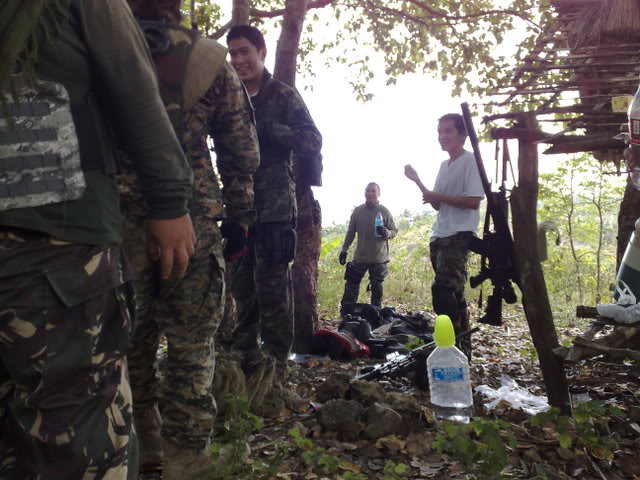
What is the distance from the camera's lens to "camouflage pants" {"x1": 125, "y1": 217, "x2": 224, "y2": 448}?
2.28 metres

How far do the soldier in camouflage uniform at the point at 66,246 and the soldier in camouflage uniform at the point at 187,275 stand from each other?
2.53ft

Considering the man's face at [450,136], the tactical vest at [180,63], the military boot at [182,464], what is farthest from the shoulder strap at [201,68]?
the man's face at [450,136]

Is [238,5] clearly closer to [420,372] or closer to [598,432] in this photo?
[420,372]

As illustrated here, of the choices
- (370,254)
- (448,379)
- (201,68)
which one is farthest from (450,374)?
(370,254)

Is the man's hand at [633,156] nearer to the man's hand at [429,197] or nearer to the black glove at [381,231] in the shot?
the man's hand at [429,197]

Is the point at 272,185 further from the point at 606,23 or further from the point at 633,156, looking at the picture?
the point at 606,23

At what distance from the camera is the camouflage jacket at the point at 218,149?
7.46 feet

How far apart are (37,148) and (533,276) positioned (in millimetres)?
3193

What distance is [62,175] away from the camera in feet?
4.23

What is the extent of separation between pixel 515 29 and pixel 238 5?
6370 mm

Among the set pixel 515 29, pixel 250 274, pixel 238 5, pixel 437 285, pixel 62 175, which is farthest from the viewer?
pixel 515 29

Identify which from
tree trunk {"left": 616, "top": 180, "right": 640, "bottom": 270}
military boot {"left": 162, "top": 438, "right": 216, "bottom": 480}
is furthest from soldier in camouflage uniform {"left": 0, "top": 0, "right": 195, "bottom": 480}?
tree trunk {"left": 616, "top": 180, "right": 640, "bottom": 270}

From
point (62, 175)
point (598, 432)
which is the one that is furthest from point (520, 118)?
point (62, 175)

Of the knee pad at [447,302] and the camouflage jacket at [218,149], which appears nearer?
the camouflage jacket at [218,149]
